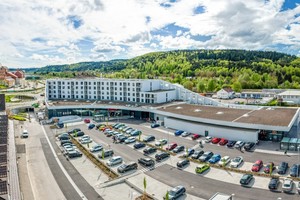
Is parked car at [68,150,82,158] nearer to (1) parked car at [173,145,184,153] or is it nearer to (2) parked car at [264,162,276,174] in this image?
(1) parked car at [173,145,184,153]

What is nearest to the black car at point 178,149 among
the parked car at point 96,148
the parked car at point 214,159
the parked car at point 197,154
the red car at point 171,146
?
the red car at point 171,146

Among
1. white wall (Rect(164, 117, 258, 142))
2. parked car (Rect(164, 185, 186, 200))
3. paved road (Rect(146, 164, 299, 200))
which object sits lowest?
paved road (Rect(146, 164, 299, 200))

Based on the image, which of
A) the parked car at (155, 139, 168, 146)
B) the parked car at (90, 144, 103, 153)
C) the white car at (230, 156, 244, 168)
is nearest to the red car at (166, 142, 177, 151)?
the parked car at (155, 139, 168, 146)

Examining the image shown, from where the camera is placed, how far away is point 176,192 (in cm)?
2823

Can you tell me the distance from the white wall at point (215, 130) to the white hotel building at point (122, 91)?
1843 centimetres

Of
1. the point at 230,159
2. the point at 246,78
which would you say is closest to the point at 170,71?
the point at 246,78

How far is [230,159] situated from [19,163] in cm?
3255

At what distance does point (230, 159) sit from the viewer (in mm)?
39125

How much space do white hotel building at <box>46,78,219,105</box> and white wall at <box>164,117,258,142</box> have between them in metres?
18.4

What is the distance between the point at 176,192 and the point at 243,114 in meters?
33.3

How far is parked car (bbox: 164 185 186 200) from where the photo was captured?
27.8m

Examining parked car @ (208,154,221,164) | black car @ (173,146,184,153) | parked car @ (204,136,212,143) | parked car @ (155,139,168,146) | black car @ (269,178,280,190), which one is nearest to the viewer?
black car @ (269,178,280,190)

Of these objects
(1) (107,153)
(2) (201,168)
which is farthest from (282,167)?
(1) (107,153)

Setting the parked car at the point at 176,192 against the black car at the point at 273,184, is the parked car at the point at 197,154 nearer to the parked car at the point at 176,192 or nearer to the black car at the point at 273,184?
the parked car at the point at 176,192
